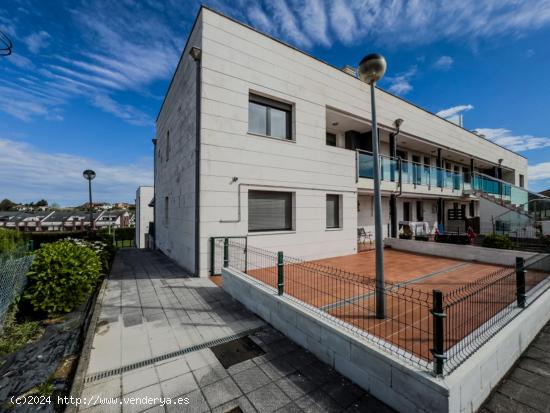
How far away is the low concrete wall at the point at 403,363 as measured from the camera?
2.10 m

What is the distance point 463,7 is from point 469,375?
30.6 ft

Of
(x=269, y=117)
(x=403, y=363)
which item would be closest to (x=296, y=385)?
(x=403, y=363)

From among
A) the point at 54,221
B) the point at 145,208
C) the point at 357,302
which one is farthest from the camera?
the point at 54,221

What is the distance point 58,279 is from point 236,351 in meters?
3.88

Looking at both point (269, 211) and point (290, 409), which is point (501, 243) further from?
point (290, 409)

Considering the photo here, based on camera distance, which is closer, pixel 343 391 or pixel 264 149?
pixel 343 391

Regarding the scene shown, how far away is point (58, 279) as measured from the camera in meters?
4.64

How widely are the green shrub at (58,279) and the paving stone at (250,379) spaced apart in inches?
155

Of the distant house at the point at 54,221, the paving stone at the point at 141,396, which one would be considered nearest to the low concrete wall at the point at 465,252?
the paving stone at the point at 141,396

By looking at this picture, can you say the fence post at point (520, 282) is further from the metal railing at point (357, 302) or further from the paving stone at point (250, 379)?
the paving stone at point (250, 379)

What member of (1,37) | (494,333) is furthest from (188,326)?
(1,37)

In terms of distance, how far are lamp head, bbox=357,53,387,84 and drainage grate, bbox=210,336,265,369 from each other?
14.3 ft

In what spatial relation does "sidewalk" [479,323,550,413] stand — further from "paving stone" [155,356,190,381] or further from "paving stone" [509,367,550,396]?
"paving stone" [155,356,190,381]

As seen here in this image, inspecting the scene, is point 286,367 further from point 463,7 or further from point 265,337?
point 463,7
